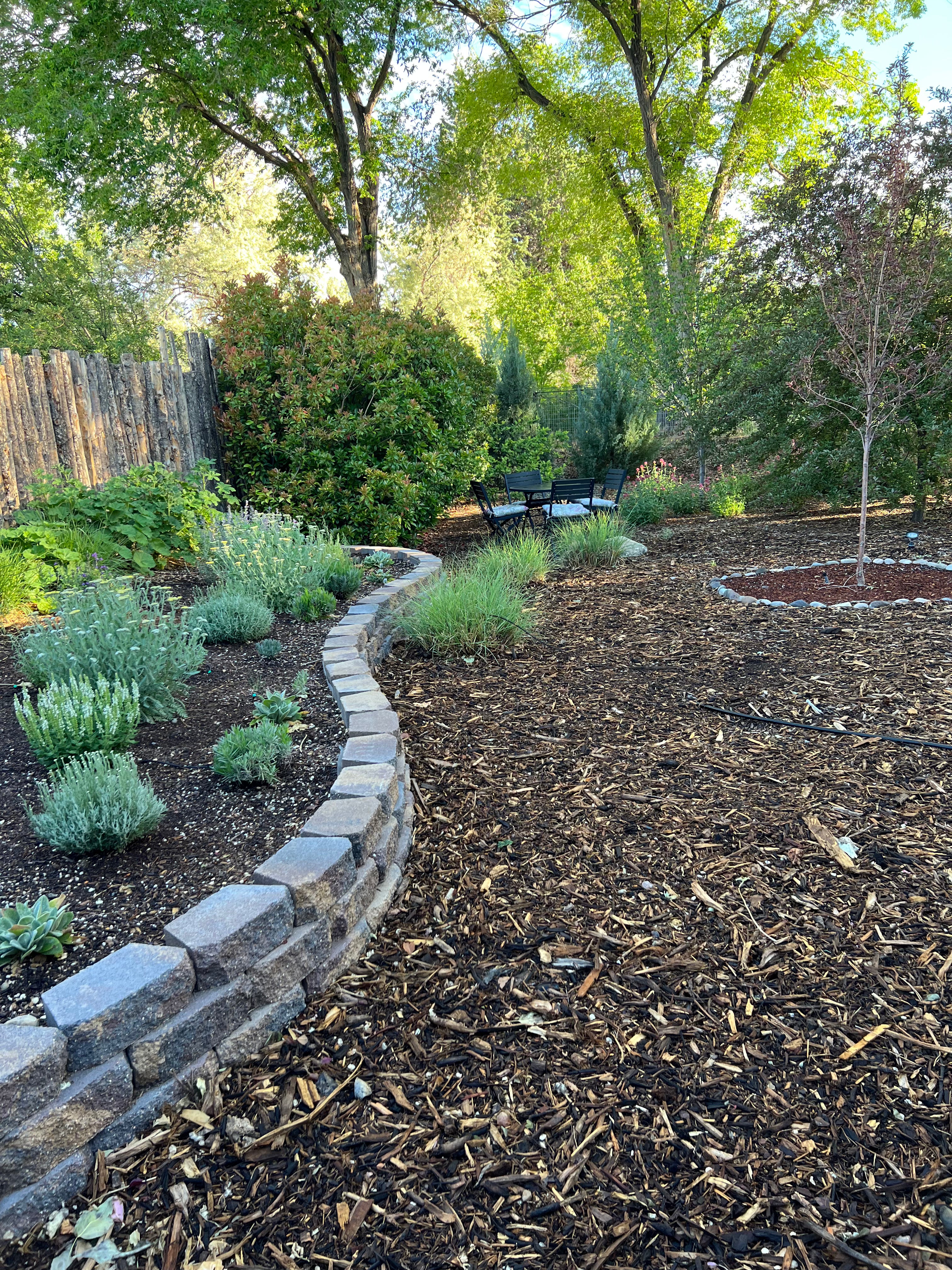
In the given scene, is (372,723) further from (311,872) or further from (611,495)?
(611,495)

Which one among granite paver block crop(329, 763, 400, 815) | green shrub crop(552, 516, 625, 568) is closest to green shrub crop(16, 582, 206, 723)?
granite paver block crop(329, 763, 400, 815)

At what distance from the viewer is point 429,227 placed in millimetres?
18906

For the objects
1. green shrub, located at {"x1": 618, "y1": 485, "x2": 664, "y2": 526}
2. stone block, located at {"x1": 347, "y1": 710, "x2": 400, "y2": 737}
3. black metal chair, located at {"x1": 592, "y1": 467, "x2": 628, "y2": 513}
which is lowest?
stone block, located at {"x1": 347, "y1": 710, "x2": 400, "y2": 737}

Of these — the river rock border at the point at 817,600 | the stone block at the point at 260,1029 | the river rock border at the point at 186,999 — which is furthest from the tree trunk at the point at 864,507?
the stone block at the point at 260,1029

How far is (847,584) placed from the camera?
5.88m

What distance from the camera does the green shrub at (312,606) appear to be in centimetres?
470

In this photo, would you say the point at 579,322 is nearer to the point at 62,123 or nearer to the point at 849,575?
the point at 62,123

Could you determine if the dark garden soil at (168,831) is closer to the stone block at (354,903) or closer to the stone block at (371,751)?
the stone block at (371,751)

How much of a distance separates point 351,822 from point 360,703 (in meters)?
1.01

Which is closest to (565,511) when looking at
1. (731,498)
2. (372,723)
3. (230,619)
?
(731,498)

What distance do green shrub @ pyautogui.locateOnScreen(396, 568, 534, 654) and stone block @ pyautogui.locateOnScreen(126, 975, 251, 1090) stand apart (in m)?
2.86

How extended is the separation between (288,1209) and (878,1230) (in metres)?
1.14

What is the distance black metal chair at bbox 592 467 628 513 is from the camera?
854 centimetres

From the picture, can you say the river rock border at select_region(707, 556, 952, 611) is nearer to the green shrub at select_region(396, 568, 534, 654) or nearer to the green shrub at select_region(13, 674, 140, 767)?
the green shrub at select_region(396, 568, 534, 654)
